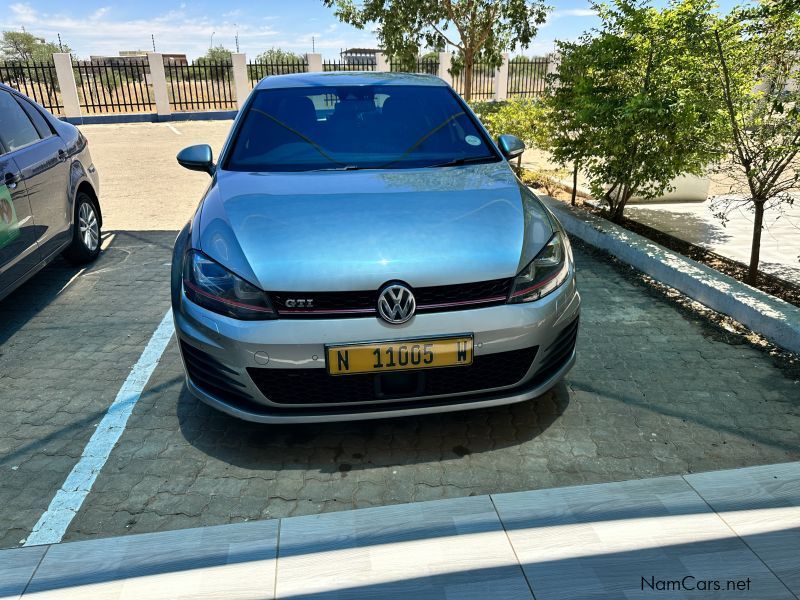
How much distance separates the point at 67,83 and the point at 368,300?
2318 cm

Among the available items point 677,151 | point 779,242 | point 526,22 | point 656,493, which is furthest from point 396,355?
point 526,22

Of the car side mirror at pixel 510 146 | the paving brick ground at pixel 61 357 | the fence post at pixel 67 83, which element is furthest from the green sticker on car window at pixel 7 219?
the fence post at pixel 67 83

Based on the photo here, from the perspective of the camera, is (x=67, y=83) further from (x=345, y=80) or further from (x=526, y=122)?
(x=345, y=80)

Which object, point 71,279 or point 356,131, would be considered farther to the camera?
point 71,279

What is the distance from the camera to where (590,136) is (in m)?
6.06

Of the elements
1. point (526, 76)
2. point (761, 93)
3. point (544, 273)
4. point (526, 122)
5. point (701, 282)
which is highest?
point (761, 93)

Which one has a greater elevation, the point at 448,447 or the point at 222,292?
the point at 222,292

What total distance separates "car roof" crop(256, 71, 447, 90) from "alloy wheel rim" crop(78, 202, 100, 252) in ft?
7.44

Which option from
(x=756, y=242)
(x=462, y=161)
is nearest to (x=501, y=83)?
(x=756, y=242)

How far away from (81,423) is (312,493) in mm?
1399

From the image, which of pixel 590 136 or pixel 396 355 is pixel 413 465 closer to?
pixel 396 355

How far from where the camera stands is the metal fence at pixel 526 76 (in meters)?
25.3

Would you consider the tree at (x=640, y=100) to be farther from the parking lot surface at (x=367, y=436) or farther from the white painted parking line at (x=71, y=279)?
the white painted parking line at (x=71, y=279)

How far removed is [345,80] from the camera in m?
4.23
